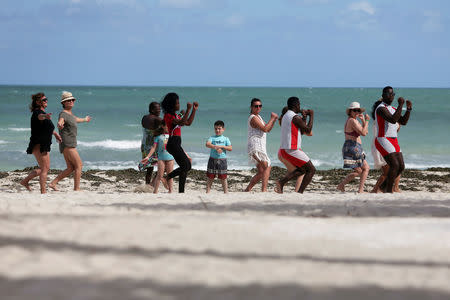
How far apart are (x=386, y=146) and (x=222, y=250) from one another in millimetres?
5095

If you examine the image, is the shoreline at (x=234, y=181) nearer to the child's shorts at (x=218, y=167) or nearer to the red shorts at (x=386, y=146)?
the child's shorts at (x=218, y=167)

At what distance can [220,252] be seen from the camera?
4.81 meters

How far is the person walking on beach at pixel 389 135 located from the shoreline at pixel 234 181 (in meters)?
1.95

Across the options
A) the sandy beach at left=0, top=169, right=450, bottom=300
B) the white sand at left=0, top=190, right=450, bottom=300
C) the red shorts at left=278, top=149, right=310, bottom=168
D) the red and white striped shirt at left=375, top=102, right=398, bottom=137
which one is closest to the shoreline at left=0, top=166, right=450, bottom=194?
the red and white striped shirt at left=375, top=102, right=398, bottom=137

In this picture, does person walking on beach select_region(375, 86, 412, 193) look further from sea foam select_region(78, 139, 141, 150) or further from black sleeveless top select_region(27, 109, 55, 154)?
sea foam select_region(78, 139, 141, 150)

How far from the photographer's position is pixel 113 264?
4.41 meters

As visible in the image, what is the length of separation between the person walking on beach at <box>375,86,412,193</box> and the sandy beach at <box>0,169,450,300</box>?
5.24ft

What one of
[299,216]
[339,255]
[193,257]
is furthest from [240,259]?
[299,216]

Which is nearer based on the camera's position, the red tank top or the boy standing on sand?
the red tank top

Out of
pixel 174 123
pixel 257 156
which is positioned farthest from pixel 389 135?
pixel 174 123

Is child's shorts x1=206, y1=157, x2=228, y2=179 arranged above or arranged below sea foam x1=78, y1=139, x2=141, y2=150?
above

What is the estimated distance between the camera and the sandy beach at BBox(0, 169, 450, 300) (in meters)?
3.97

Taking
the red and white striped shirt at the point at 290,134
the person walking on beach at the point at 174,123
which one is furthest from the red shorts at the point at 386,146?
the person walking on beach at the point at 174,123

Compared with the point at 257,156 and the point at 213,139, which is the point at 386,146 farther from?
the point at 213,139
